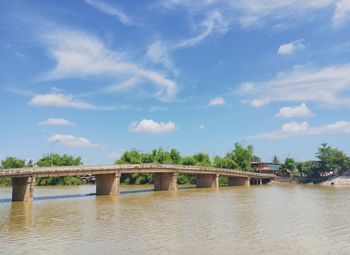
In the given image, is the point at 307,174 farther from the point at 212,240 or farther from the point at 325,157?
the point at 212,240

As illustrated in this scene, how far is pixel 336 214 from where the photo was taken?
4484 cm

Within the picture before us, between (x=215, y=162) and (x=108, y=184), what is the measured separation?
80428 millimetres

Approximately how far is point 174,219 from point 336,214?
60.9 ft

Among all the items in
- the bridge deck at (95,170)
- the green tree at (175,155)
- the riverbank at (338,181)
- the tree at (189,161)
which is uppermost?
the green tree at (175,155)

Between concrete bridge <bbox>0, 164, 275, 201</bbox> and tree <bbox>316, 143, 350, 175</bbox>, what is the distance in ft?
86.5

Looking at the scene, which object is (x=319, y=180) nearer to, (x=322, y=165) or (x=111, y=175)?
(x=322, y=165)

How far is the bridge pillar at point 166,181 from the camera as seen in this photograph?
99.1 meters

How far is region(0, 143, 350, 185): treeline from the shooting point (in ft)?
451

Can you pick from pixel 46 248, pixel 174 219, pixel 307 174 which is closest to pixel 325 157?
pixel 307 174

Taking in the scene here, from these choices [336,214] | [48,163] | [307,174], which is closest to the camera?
[336,214]

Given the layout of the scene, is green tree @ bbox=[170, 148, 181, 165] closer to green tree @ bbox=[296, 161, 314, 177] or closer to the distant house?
the distant house

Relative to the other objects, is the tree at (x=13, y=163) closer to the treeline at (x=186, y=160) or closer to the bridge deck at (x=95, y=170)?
the treeline at (x=186, y=160)

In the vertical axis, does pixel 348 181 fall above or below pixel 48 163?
below

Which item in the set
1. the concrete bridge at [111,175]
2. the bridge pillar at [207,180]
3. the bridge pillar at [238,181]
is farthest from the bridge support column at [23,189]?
the bridge pillar at [238,181]
